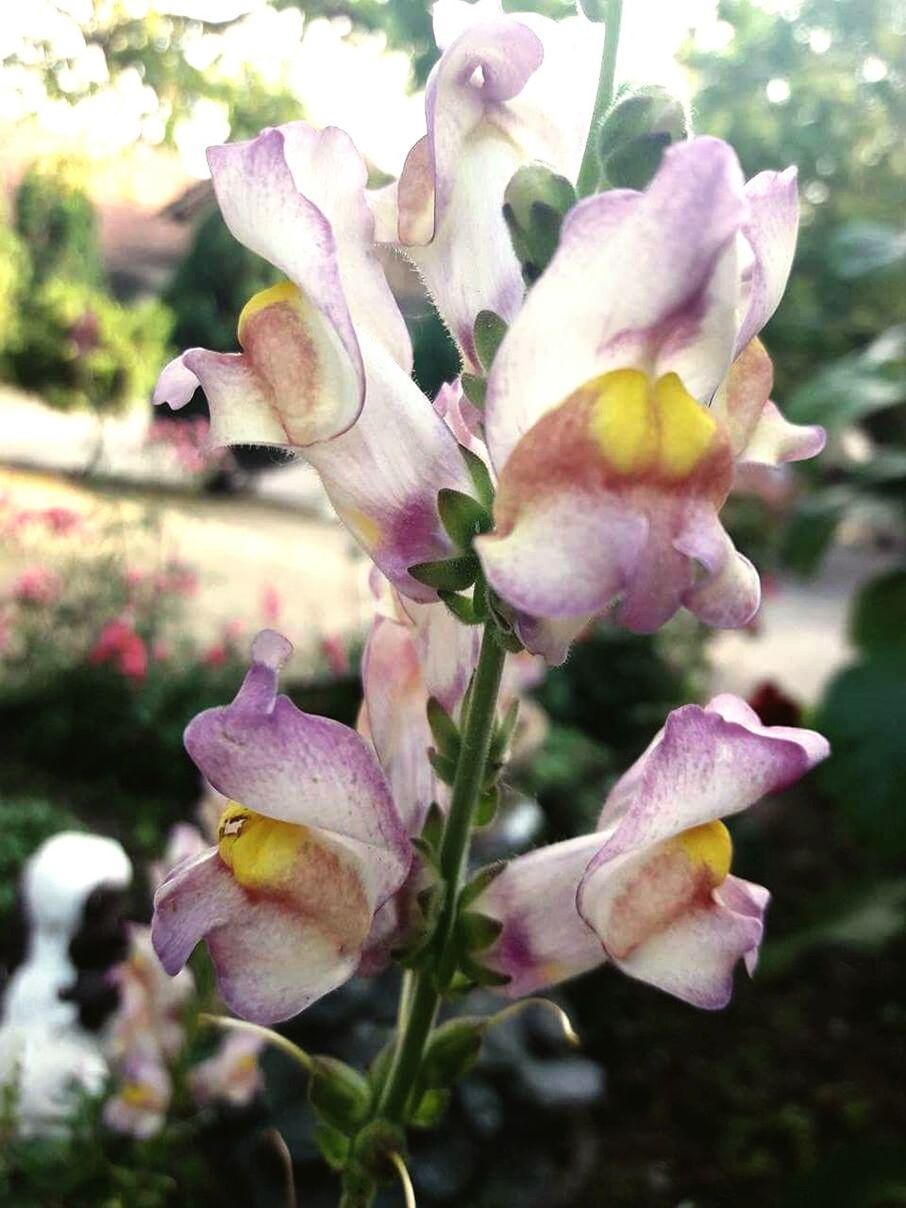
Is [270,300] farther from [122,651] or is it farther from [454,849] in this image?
[122,651]

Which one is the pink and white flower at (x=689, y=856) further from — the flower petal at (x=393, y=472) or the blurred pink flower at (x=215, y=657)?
the blurred pink flower at (x=215, y=657)

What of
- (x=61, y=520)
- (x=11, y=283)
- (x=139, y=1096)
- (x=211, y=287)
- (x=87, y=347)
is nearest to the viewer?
(x=139, y=1096)

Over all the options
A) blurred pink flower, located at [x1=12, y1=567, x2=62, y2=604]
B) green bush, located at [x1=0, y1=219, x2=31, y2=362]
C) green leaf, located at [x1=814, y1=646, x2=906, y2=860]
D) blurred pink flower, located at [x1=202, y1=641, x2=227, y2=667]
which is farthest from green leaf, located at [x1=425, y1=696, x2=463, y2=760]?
green bush, located at [x1=0, y1=219, x2=31, y2=362]

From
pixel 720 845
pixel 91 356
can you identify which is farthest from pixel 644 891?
pixel 91 356

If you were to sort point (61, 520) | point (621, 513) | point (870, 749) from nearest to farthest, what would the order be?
point (621, 513) → point (870, 749) → point (61, 520)

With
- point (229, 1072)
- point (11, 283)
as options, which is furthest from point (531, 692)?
point (11, 283)

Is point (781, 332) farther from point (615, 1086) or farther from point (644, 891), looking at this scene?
point (644, 891)

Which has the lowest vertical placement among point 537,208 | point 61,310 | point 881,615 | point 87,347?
point 61,310

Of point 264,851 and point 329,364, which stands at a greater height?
point 329,364
